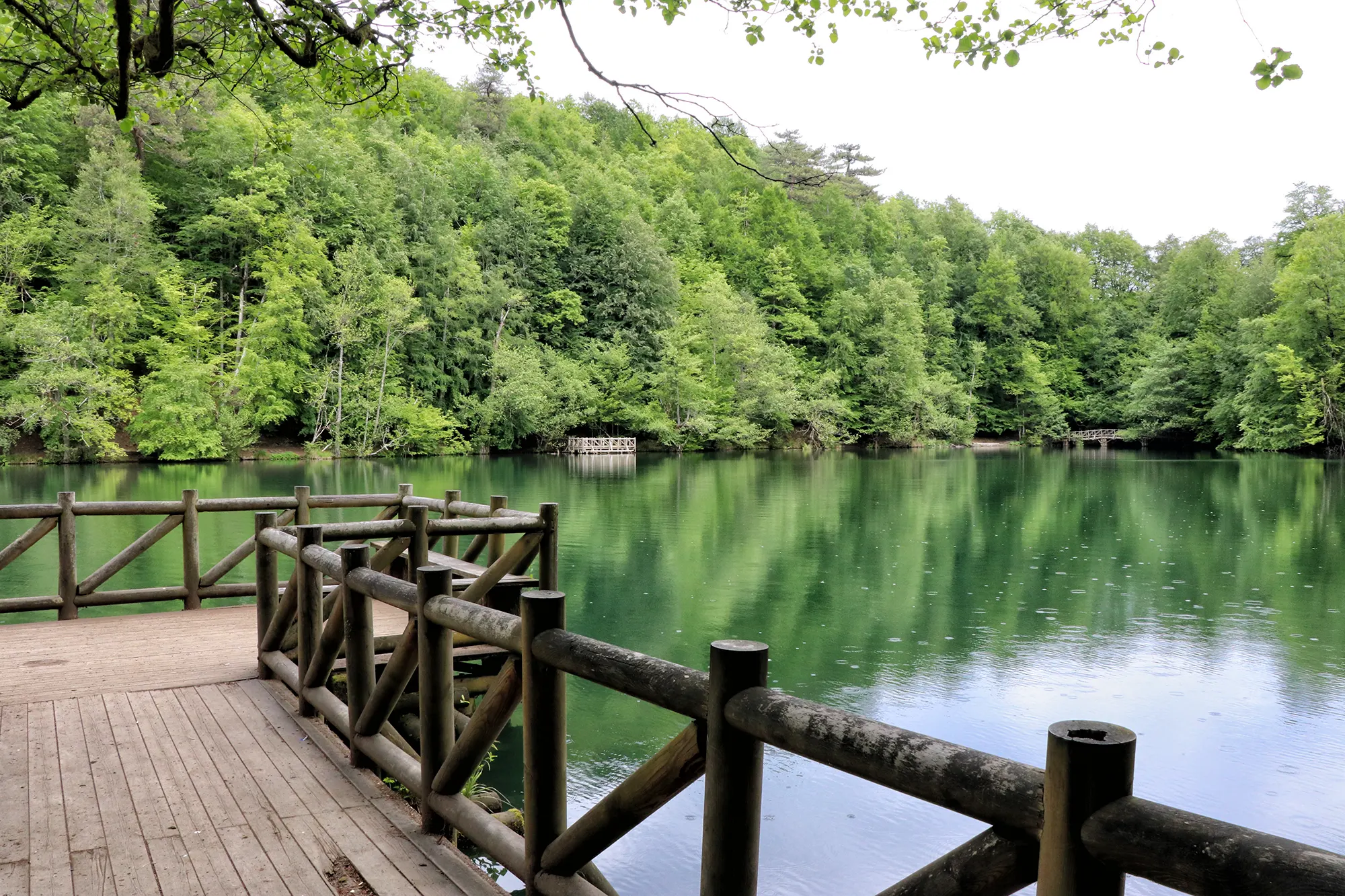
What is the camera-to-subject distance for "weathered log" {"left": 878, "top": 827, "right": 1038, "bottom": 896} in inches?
63.1

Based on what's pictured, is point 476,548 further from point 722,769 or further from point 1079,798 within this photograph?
point 1079,798

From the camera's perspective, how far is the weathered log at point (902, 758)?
5.22 ft

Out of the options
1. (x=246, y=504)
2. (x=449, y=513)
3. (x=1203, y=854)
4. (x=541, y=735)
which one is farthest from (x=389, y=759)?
(x=246, y=504)

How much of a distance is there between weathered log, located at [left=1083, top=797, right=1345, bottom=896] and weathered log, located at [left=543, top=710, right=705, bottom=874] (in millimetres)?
1046

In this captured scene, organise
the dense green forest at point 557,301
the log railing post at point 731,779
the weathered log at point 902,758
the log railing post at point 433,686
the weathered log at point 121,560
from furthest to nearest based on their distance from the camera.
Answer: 1. the dense green forest at point 557,301
2. the weathered log at point 121,560
3. the log railing post at point 433,686
4. the log railing post at point 731,779
5. the weathered log at point 902,758

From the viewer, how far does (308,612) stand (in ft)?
16.1

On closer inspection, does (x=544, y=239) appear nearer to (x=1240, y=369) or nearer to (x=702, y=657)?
(x=1240, y=369)

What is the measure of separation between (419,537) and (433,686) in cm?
301

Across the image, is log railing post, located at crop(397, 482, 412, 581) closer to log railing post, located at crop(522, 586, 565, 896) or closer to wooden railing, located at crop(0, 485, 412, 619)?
wooden railing, located at crop(0, 485, 412, 619)

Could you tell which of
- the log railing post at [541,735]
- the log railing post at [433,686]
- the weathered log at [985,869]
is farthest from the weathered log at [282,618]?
the weathered log at [985,869]

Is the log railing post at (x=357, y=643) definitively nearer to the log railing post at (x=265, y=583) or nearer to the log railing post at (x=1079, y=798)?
the log railing post at (x=265, y=583)

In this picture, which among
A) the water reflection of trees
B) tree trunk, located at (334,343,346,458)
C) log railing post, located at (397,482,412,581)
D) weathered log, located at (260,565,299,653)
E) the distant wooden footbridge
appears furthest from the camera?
the distant wooden footbridge

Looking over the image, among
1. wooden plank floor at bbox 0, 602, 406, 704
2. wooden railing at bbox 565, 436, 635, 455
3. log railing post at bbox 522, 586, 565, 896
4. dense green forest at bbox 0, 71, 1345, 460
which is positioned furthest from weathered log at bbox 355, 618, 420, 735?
wooden railing at bbox 565, 436, 635, 455

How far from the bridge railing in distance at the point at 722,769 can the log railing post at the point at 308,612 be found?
102 mm
